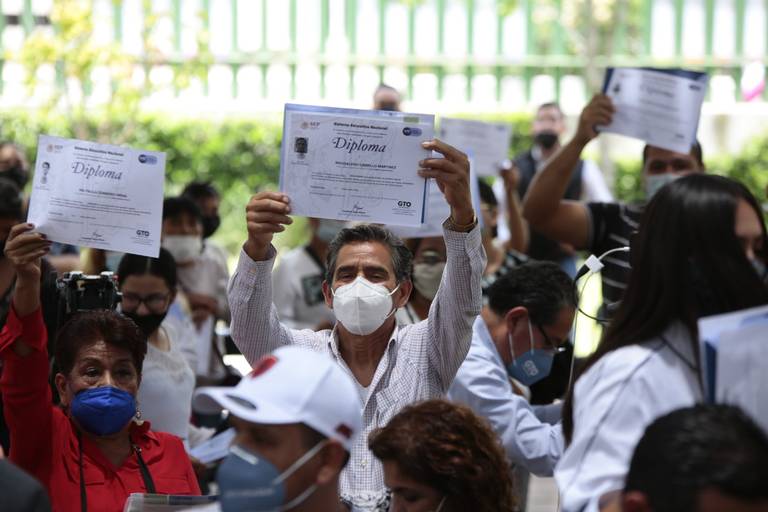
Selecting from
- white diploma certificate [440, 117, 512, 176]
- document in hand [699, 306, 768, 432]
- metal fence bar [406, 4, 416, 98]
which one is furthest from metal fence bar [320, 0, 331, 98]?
document in hand [699, 306, 768, 432]

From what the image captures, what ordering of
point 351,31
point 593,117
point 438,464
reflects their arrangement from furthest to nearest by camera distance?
point 351,31 < point 593,117 < point 438,464

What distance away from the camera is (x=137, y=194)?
5441 mm

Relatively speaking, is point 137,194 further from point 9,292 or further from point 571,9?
point 571,9

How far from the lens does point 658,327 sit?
3.46 m

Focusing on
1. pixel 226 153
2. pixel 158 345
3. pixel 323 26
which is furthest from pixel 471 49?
pixel 158 345

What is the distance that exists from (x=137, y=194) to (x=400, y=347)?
3.91ft

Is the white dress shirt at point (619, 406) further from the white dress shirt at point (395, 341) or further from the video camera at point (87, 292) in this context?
the video camera at point (87, 292)

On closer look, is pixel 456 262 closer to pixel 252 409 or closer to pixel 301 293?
pixel 252 409

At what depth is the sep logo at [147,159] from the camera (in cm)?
549

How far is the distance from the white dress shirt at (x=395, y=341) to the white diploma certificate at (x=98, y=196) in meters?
0.57

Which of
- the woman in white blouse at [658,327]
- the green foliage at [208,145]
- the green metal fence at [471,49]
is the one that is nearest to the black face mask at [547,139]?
the green foliage at [208,145]

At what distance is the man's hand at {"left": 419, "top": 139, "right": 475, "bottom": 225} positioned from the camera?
4781mm

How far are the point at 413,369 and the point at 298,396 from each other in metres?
1.59

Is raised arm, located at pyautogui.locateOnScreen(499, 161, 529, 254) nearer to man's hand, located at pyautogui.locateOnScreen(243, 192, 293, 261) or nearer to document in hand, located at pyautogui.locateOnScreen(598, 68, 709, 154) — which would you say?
document in hand, located at pyautogui.locateOnScreen(598, 68, 709, 154)
